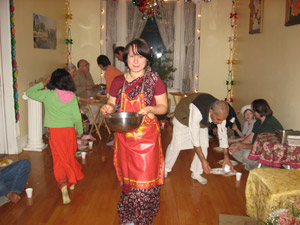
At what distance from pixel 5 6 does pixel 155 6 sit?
376 cm

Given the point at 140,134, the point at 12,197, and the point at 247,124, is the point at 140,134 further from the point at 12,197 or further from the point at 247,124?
the point at 247,124

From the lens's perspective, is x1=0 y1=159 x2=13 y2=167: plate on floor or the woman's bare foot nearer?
the woman's bare foot

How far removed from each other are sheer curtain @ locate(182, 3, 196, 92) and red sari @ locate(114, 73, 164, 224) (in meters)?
5.84

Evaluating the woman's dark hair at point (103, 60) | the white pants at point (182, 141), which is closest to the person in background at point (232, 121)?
the white pants at point (182, 141)

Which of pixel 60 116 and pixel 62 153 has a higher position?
pixel 60 116

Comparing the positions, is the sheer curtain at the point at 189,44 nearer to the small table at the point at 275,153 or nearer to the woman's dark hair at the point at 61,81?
the small table at the point at 275,153

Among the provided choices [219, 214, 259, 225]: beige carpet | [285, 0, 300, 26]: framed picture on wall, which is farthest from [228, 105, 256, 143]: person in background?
[219, 214, 259, 225]: beige carpet

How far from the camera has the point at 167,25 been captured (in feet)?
26.0

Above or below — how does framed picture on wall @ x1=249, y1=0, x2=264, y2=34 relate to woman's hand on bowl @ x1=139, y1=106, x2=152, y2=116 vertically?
above

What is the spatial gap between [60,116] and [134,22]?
5338 mm

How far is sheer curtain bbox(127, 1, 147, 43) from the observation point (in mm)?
7824

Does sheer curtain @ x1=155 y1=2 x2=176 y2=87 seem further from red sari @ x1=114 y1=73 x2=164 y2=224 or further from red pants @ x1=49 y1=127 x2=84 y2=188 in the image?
red sari @ x1=114 y1=73 x2=164 y2=224

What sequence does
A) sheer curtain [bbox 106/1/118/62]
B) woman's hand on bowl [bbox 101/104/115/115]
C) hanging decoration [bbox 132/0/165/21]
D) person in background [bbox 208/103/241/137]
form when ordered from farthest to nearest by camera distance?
sheer curtain [bbox 106/1/118/62], hanging decoration [bbox 132/0/165/21], person in background [bbox 208/103/241/137], woman's hand on bowl [bbox 101/104/115/115]

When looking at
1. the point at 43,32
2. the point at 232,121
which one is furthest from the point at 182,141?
the point at 43,32
